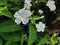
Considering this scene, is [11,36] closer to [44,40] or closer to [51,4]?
[44,40]

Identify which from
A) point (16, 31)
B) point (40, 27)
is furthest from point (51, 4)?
point (16, 31)

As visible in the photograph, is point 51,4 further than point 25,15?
Yes

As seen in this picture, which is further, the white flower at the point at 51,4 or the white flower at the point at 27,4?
the white flower at the point at 51,4

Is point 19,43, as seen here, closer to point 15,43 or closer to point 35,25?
point 15,43

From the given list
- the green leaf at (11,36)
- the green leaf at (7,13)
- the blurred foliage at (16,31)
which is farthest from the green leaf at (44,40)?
the green leaf at (7,13)

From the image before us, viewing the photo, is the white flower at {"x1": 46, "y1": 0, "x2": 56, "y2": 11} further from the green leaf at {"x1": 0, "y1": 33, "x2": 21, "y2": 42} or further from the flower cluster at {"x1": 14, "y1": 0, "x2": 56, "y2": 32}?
the green leaf at {"x1": 0, "y1": 33, "x2": 21, "y2": 42}

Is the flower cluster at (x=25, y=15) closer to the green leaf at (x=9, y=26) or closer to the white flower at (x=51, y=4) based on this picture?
the green leaf at (x=9, y=26)
